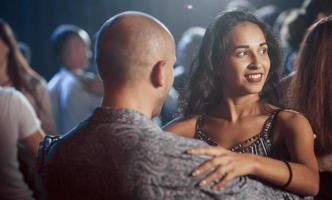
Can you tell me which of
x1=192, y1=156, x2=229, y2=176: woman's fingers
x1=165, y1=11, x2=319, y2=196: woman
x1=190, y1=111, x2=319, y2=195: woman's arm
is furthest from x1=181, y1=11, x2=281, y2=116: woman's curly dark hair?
x1=192, y1=156, x2=229, y2=176: woman's fingers

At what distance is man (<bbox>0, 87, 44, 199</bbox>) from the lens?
Answer: 111 inches

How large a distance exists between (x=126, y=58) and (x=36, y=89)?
7.36 ft

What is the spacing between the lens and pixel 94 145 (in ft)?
5.29

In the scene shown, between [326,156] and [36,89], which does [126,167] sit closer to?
[326,156]

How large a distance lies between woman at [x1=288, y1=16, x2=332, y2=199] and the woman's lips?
33 cm

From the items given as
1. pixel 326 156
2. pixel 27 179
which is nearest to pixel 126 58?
pixel 326 156

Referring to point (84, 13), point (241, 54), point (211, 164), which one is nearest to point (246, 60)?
point (241, 54)

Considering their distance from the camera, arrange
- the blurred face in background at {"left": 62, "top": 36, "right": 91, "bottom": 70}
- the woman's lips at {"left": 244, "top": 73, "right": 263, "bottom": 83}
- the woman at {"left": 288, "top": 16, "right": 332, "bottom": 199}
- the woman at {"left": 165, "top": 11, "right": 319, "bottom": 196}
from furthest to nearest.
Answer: the blurred face in background at {"left": 62, "top": 36, "right": 91, "bottom": 70}, the woman at {"left": 288, "top": 16, "right": 332, "bottom": 199}, the woman's lips at {"left": 244, "top": 73, "right": 263, "bottom": 83}, the woman at {"left": 165, "top": 11, "right": 319, "bottom": 196}

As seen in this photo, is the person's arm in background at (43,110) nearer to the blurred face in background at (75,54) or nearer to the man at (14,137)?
the man at (14,137)

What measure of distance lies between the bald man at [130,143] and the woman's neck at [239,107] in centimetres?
59

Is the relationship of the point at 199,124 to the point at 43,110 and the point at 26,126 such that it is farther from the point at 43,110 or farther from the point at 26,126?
the point at 43,110

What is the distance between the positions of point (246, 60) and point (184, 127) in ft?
1.18

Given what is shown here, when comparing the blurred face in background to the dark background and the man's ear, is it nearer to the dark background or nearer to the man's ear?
the dark background

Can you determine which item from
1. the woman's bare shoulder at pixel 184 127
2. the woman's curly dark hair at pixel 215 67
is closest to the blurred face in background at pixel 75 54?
the woman's curly dark hair at pixel 215 67
